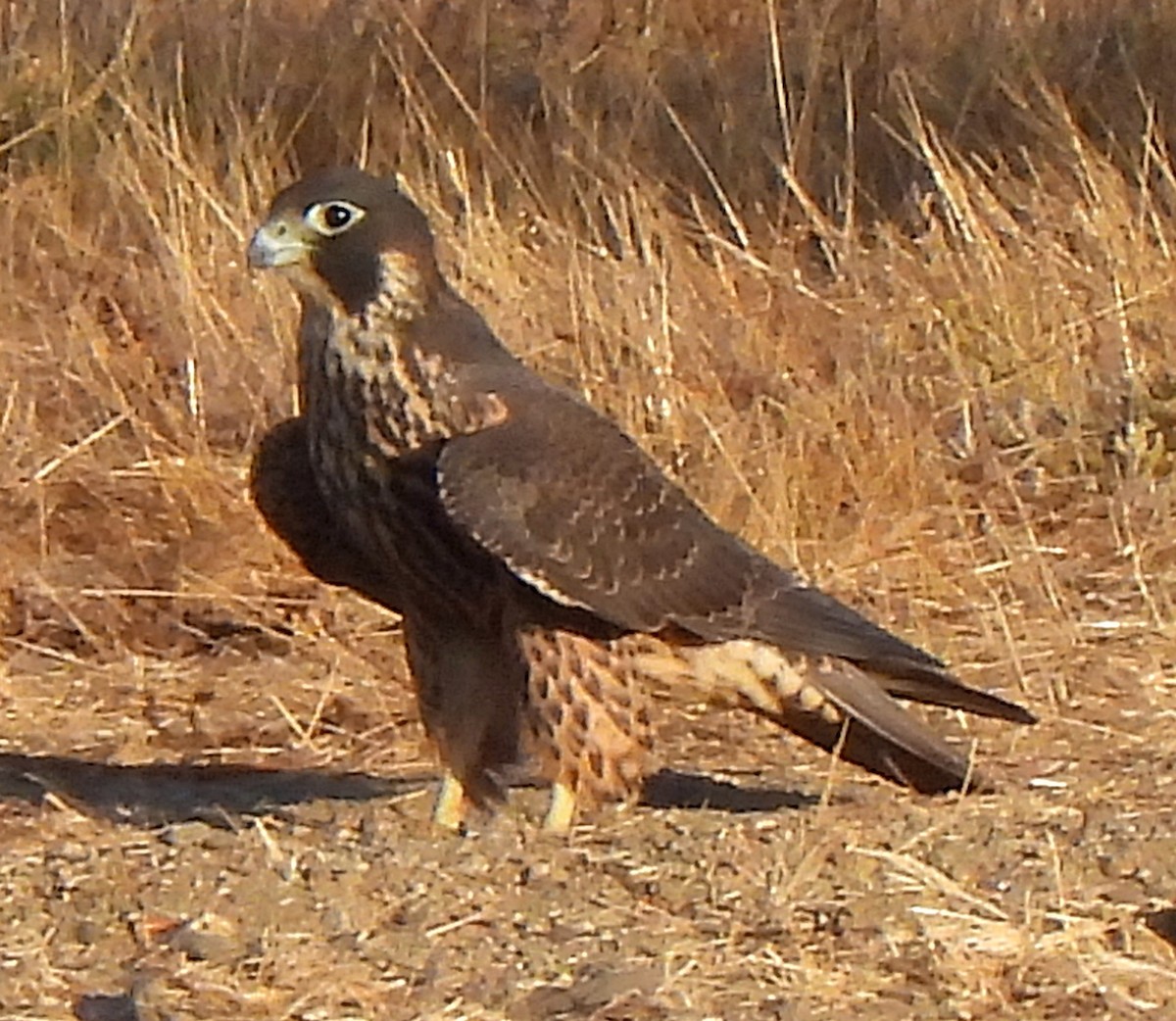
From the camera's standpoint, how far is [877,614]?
6109mm

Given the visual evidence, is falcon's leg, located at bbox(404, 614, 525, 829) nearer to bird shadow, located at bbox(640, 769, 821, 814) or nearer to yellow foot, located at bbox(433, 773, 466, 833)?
yellow foot, located at bbox(433, 773, 466, 833)

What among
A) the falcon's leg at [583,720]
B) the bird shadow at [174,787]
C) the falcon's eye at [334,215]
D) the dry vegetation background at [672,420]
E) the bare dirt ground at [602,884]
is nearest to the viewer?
the bare dirt ground at [602,884]

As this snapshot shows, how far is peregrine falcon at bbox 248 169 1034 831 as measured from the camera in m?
4.67

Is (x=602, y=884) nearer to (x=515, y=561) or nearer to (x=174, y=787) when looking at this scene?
(x=515, y=561)

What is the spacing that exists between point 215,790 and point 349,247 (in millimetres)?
1022

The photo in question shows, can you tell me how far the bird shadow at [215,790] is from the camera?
4.95 m

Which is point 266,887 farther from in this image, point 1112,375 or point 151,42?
point 151,42

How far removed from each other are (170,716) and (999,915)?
211cm

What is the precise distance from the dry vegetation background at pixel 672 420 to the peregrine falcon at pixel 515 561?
0.64 ft

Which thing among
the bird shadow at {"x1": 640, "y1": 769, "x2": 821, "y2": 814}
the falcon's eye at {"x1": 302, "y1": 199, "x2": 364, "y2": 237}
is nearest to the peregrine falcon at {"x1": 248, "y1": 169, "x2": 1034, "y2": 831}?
the falcon's eye at {"x1": 302, "y1": 199, "x2": 364, "y2": 237}

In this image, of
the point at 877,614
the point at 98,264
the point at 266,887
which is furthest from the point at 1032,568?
the point at 98,264

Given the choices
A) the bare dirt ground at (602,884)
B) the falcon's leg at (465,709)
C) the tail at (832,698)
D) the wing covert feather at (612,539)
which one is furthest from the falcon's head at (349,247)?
the bare dirt ground at (602,884)

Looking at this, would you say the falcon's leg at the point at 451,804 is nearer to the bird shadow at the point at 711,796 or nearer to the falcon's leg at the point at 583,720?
the falcon's leg at the point at 583,720

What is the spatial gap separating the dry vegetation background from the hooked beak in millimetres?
910
